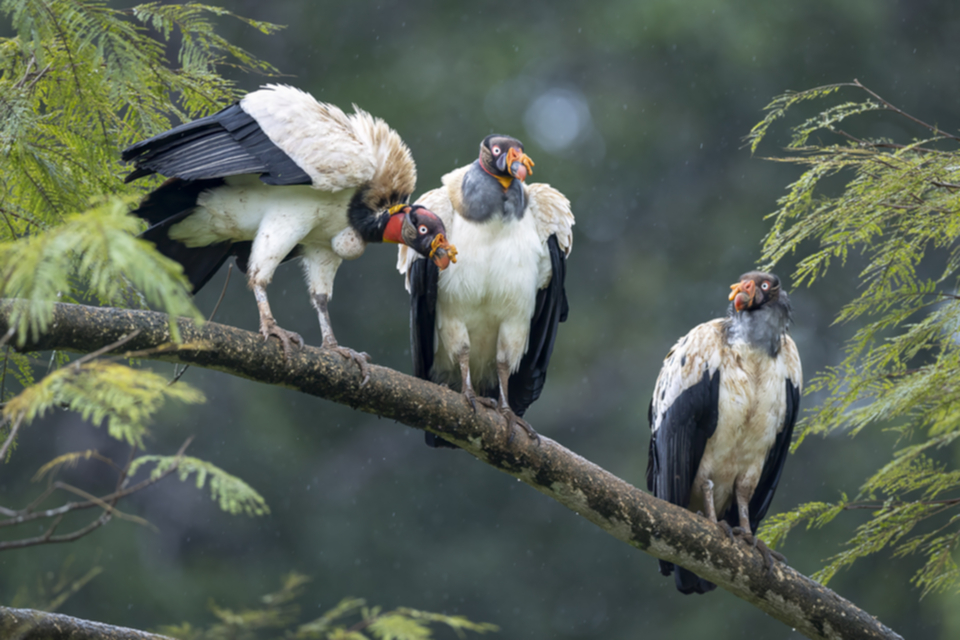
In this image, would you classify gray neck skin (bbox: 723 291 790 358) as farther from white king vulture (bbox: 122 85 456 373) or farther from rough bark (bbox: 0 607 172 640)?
rough bark (bbox: 0 607 172 640)

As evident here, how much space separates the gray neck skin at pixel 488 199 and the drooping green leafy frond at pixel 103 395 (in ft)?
7.93

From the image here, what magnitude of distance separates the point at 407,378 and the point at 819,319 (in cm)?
998

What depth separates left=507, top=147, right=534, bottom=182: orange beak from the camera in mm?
3943

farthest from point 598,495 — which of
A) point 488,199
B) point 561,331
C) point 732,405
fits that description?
point 561,331

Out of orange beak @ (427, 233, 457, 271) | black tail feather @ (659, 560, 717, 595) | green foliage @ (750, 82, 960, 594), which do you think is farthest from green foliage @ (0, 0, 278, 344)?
black tail feather @ (659, 560, 717, 595)

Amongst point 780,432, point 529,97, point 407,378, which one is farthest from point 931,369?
point 529,97

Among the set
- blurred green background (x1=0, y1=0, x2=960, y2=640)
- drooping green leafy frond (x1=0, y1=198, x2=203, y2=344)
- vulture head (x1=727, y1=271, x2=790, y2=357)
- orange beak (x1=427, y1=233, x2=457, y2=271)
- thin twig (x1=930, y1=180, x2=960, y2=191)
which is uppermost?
thin twig (x1=930, y1=180, x2=960, y2=191)

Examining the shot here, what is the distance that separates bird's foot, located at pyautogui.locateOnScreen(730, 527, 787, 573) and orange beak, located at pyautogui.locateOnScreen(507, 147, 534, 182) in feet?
5.70

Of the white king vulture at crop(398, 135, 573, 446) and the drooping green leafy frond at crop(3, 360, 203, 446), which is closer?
the drooping green leafy frond at crop(3, 360, 203, 446)

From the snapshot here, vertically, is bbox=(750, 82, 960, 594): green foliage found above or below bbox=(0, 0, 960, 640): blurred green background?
above

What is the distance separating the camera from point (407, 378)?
11.4ft

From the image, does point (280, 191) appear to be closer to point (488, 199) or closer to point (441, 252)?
point (441, 252)

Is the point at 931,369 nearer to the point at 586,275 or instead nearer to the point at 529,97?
the point at 586,275

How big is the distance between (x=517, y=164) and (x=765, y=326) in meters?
1.37
